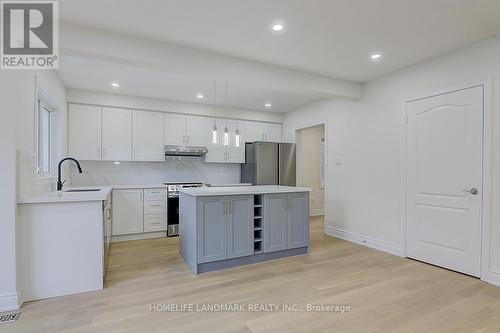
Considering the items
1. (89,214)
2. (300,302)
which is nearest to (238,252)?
(300,302)

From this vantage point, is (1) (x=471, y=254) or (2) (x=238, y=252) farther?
(2) (x=238, y=252)

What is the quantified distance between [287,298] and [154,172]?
380 cm

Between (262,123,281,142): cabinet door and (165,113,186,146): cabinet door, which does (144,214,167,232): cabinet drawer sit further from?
(262,123,281,142): cabinet door

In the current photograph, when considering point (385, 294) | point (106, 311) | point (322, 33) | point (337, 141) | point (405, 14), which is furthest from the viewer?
point (337, 141)

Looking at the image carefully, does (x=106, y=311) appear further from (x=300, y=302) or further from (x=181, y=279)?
(x=300, y=302)

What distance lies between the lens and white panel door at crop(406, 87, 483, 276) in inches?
113

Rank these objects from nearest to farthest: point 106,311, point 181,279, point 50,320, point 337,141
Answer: point 50,320, point 106,311, point 181,279, point 337,141

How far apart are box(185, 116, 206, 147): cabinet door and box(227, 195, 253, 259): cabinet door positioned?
248 cm

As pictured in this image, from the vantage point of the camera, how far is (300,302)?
92.1 inches

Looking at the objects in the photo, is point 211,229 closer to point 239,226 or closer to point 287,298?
point 239,226

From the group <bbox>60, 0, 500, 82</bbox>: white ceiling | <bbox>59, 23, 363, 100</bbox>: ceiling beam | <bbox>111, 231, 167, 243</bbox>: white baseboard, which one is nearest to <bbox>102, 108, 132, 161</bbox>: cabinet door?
<bbox>111, 231, 167, 243</bbox>: white baseboard

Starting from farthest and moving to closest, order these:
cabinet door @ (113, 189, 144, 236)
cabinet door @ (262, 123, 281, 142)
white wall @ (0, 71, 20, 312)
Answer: cabinet door @ (262, 123, 281, 142)
cabinet door @ (113, 189, 144, 236)
white wall @ (0, 71, 20, 312)

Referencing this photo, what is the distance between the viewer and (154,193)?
4.68 m

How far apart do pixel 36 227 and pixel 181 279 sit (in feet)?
4.82
